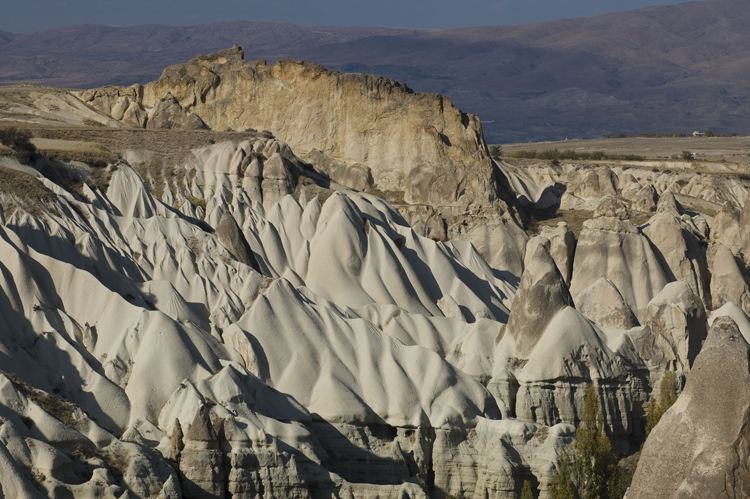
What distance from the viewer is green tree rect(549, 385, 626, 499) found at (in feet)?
105

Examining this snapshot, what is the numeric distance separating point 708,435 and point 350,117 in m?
58.8

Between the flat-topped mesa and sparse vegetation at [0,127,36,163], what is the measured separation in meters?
21.1

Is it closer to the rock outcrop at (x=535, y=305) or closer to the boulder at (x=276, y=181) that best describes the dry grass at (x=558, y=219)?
the boulder at (x=276, y=181)

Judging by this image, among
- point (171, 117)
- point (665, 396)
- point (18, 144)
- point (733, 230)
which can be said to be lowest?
point (733, 230)

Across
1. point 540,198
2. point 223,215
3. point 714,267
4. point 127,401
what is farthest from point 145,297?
point 540,198

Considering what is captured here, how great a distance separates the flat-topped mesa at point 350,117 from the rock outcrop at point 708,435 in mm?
51278

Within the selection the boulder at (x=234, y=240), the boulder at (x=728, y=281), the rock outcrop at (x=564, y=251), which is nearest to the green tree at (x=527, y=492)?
the boulder at (x=234, y=240)

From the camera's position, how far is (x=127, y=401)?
34844 mm

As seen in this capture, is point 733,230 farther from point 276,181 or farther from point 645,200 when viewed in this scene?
point 276,181

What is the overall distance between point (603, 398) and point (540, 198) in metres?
48.6

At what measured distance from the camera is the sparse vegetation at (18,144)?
53556 millimetres

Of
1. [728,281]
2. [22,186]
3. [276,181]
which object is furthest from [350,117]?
[22,186]

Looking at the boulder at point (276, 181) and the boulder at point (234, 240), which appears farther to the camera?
the boulder at point (276, 181)

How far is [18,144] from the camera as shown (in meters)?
54.9
